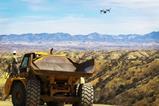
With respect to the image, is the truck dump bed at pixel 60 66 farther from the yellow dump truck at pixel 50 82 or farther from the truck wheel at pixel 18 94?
the truck wheel at pixel 18 94

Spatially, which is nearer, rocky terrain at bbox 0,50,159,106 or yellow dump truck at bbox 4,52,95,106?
yellow dump truck at bbox 4,52,95,106

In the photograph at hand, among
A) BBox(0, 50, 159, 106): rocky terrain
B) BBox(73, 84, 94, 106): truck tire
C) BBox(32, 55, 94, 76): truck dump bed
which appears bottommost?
BBox(0, 50, 159, 106): rocky terrain

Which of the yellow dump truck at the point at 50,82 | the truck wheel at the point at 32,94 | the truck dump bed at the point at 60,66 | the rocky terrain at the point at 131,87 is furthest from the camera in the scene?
the rocky terrain at the point at 131,87

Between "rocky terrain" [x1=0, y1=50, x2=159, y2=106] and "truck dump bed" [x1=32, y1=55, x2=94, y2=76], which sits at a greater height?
"truck dump bed" [x1=32, y1=55, x2=94, y2=76]

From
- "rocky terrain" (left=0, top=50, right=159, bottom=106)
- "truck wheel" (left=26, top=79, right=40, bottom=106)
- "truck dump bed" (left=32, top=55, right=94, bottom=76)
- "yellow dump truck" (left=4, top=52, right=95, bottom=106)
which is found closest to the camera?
"truck wheel" (left=26, top=79, right=40, bottom=106)

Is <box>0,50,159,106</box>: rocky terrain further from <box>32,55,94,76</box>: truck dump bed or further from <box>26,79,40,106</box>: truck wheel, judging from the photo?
<box>26,79,40,106</box>: truck wheel

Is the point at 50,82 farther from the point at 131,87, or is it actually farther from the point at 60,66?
the point at 131,87

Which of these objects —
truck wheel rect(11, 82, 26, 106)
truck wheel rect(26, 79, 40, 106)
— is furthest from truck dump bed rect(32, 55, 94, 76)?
truck wheel rect(11, 82, 26, 106)

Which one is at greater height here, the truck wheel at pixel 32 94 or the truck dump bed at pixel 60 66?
the truck dump bed at pixel 60 66

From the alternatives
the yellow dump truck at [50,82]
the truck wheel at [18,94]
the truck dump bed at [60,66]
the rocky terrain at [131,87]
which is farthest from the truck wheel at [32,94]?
the rocky terrain at [131,87]
